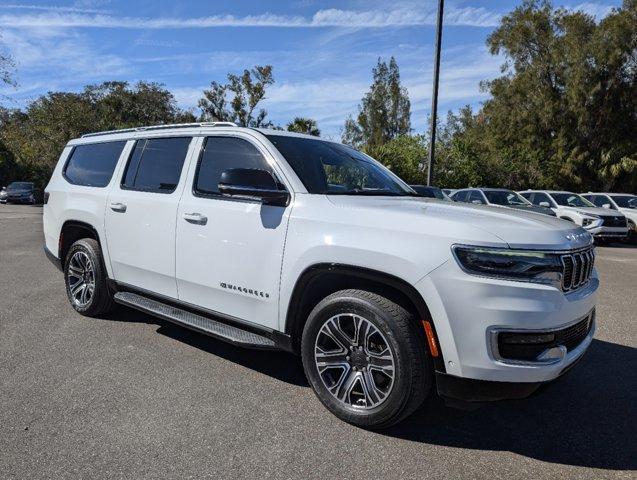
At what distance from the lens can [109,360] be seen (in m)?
4.13

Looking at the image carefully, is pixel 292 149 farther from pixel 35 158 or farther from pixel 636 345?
pixel 35 158

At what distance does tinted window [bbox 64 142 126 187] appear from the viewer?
4988 mm

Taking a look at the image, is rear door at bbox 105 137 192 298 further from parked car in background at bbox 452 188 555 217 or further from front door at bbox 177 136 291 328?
parked car in background at bbox 452 188 555 217

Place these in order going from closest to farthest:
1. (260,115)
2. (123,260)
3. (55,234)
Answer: (123,260) < (55,234) < (260,115)

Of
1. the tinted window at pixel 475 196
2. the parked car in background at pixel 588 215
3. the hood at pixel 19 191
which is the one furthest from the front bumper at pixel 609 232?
the hood at pixel 19 191

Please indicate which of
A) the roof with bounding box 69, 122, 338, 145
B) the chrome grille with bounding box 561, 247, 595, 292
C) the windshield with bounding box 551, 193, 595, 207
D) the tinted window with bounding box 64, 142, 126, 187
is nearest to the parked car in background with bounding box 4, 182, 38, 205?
the windshield with bounding box 551, 193, 595, 207

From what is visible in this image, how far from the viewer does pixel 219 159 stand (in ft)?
13.1

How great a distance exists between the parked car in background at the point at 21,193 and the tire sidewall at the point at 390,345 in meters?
36.5

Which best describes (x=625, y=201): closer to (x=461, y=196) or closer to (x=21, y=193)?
(x=461, y=196)

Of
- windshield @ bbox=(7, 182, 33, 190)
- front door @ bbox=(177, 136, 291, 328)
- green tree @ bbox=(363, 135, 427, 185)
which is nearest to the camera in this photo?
front door @ bbox=(177, 136, 291, 328)

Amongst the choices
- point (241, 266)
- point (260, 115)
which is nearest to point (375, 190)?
point (241, 266)

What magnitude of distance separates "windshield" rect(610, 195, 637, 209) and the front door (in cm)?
1747

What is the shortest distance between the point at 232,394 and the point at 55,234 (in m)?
3.22

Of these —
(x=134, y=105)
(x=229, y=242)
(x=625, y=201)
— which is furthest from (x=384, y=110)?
(x=229, y=242)
